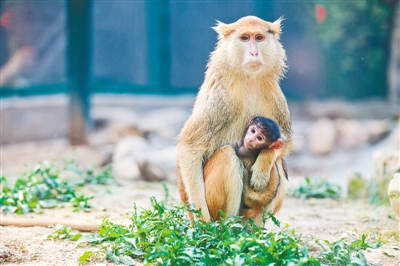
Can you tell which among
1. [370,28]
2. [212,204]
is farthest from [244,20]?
[370,28]

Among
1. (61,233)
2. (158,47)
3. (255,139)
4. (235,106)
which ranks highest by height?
(158,47)

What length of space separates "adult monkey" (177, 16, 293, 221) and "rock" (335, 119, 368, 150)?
654 centimetres

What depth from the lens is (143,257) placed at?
3.97m

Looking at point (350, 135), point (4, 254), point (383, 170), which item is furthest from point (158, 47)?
point (4, 254)

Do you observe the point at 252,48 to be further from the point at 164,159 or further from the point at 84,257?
the point at 164,159

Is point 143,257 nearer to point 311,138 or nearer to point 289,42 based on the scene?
point 311,138

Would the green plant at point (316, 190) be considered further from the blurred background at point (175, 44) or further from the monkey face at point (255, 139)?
the blurred background at point (175, 44)

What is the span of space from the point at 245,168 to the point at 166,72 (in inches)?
310

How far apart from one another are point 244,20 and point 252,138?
1052 mm

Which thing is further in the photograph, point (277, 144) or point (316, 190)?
point (316, 190)

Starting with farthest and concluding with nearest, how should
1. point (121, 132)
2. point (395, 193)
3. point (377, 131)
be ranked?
point (377, 131)
point (121, 132)
point (395, 193)

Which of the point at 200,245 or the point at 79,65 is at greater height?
the point at 79,65

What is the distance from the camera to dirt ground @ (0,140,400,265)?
4.20 m

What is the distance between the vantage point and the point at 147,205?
600 cm
